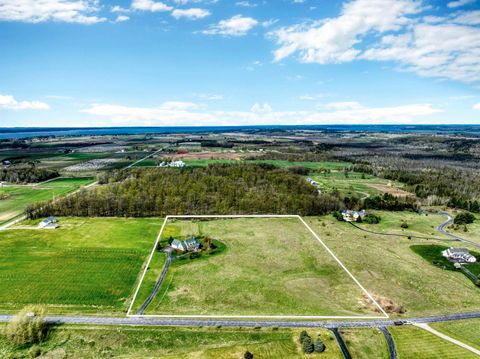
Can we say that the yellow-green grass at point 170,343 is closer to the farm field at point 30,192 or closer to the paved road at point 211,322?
the paved road at point 211,322

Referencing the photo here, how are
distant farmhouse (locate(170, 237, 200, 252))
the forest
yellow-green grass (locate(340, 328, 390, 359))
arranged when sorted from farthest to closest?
the forest, distant farmhouse (locate(170, 237, 200, 252)), yellow-green grass (locate(340, 328, 390, 359))

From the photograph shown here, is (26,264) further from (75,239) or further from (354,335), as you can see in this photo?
(354,335)

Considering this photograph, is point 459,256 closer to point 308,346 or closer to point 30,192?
point 308,346

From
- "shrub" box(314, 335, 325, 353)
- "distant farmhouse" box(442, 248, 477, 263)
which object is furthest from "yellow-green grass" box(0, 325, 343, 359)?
"distant farmhouse" box(442, 248, 477, 263)

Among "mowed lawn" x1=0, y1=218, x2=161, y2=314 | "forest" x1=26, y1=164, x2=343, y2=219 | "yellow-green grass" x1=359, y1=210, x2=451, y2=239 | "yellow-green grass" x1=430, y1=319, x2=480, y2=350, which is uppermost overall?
"forest" x1=26, y1=164, x2=343, y2=219

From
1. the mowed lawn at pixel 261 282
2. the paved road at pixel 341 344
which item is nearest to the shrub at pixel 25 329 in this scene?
the mowed lawn at pixel 261 282

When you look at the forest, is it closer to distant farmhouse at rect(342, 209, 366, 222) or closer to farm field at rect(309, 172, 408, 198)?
distant farmhouse at rect(342, 209, 366, 222)
